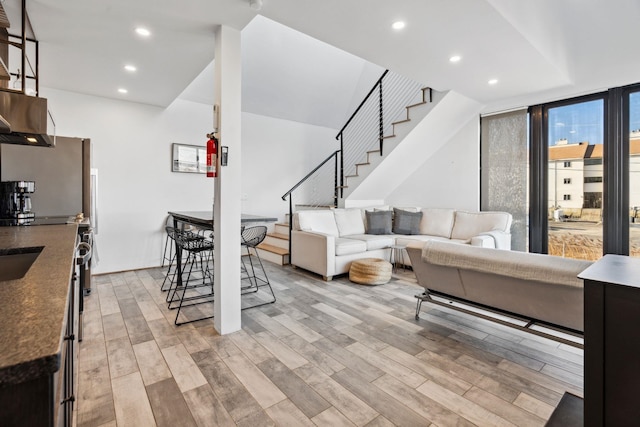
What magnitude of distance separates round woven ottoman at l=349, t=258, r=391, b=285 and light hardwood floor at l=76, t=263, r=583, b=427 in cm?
81

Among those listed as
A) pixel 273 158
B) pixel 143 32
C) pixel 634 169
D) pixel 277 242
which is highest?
pixel 143 32

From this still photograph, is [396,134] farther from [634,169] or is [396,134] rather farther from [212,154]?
[212,154]

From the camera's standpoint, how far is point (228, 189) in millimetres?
2646

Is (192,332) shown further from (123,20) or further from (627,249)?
(627,249)

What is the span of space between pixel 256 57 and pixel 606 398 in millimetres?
5462

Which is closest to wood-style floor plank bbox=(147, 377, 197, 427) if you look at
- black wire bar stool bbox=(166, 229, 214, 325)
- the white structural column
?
the white structural column

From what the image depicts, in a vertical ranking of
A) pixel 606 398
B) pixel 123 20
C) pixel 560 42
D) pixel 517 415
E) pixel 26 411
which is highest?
pixel 560 42

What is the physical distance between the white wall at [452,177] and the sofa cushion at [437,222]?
443 millimetres

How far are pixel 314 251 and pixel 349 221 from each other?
1.18m

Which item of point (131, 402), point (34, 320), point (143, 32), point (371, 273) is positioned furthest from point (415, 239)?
point (34, 320)

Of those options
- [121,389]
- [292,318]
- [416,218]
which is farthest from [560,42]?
[121,389]

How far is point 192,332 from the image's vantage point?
2693 millimetres

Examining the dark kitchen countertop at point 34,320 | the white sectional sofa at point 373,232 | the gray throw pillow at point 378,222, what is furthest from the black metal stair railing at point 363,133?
the dark kitchen countertop at point 34,320

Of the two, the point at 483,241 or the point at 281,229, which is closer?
the point at 483,241
